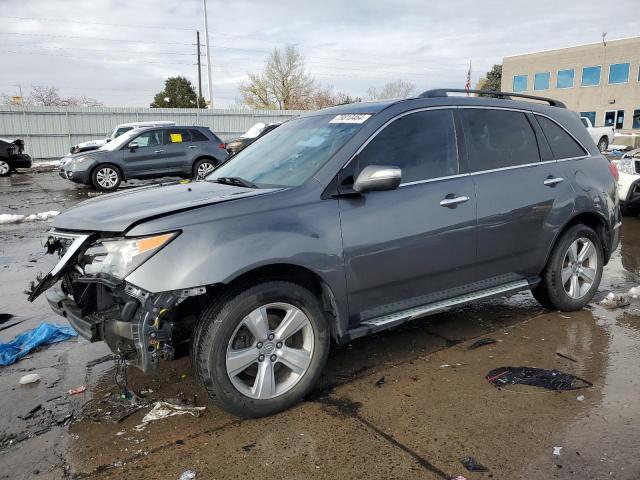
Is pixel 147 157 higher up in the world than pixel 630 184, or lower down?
higher up

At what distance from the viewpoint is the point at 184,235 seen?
279 cm

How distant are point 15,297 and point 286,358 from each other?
3.81m

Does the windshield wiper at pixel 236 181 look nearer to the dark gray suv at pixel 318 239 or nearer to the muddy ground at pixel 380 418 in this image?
the dark gray suv at pixel 318 239

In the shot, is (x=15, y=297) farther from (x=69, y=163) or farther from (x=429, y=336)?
(x=69, y=163)

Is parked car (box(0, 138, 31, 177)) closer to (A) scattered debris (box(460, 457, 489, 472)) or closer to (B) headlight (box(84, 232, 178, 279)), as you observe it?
(B) headlight (box(84, 232, 178, 279))

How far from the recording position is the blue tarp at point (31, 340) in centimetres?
403

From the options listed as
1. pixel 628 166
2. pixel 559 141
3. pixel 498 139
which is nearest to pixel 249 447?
pixel 498 139

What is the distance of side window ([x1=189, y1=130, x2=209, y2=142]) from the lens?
15938 millimetres

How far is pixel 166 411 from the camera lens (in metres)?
3.21

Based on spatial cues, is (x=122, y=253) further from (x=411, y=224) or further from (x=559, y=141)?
(x=559, y=141)

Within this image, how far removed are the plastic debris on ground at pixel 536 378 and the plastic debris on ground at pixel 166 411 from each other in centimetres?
194

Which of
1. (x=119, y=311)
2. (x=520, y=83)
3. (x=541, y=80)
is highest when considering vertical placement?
(x=541, y=80)

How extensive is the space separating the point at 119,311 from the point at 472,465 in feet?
6.74

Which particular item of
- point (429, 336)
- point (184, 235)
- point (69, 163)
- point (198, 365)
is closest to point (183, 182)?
point (184, 235)
